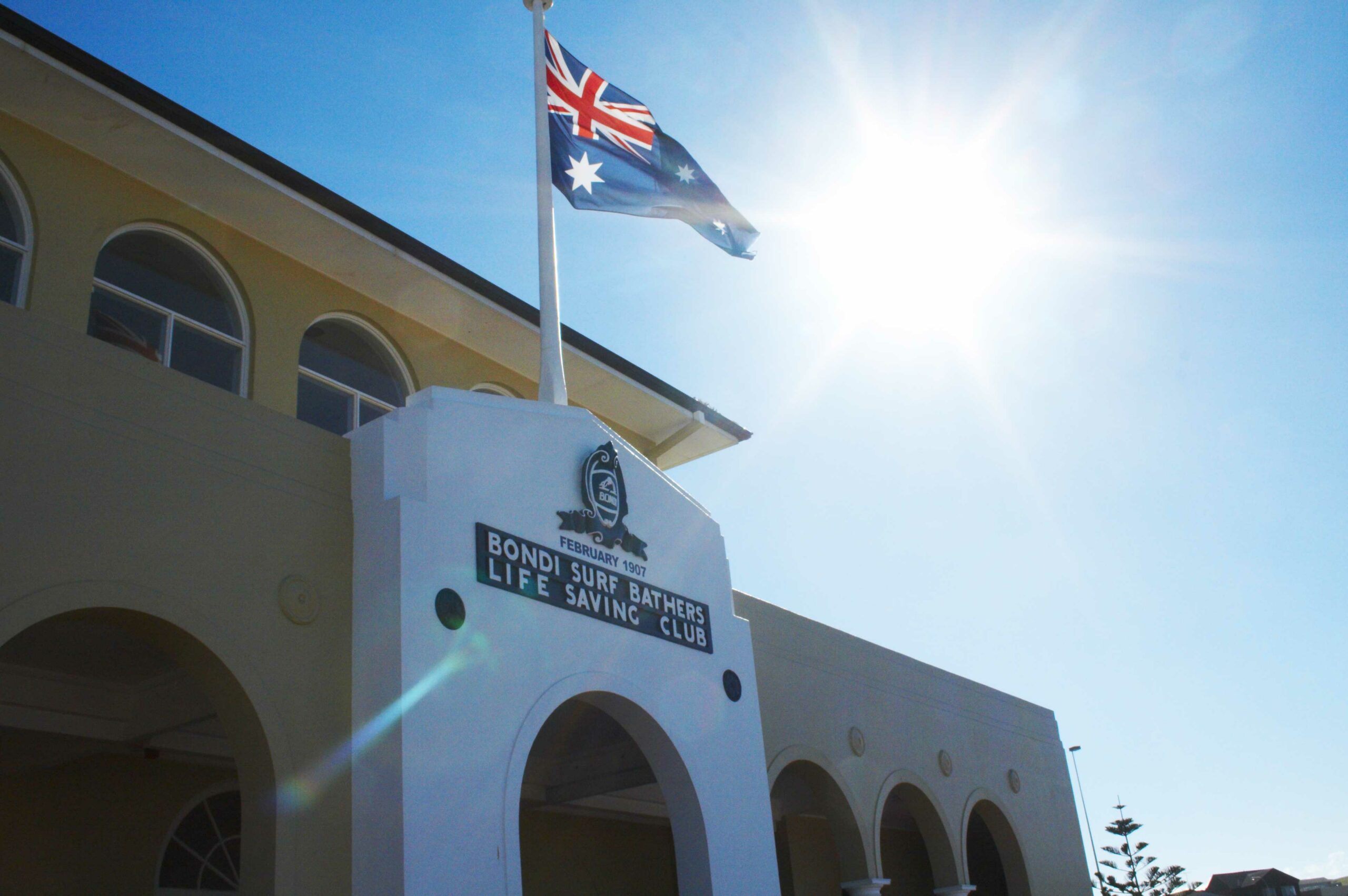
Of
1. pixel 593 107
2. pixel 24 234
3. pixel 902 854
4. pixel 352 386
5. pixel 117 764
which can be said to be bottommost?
pixel 902 854

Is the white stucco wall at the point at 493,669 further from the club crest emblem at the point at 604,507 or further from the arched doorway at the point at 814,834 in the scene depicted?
→ the arched doorway at the point at 814,834

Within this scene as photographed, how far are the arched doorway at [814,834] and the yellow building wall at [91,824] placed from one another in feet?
21.7

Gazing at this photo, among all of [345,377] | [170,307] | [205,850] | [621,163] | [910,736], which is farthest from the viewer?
[910,736]

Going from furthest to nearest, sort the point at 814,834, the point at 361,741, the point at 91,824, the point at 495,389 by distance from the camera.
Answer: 1. the point at 814,834
2. the point at 495,389
3. the point at 91,824
4. the point at 361,741

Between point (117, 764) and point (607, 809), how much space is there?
5725 mm

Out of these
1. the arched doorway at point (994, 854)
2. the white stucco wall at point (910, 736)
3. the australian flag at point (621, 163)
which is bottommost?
the arched doorway at point (994, 854)

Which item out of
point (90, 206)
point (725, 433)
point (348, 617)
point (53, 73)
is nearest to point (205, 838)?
point (348, 617)

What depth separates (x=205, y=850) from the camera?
37.5 ft

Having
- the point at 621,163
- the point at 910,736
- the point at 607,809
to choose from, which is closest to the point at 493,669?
the point at 607,809

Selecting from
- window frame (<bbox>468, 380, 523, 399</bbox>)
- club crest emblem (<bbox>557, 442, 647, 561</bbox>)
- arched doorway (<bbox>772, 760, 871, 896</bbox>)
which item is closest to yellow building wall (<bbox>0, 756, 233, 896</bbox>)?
club crest emblem (<bbox>557, 442, 647, 561</bbox>)

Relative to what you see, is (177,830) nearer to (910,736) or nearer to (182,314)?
(182,314)

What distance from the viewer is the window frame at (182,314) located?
11.5 metres

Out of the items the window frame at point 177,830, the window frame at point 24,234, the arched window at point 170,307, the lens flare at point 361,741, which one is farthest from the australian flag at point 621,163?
the window frame at point 177,830

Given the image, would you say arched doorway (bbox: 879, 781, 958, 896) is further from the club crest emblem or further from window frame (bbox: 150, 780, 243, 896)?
window frame (bbox: 150, 780, 243, 896)
